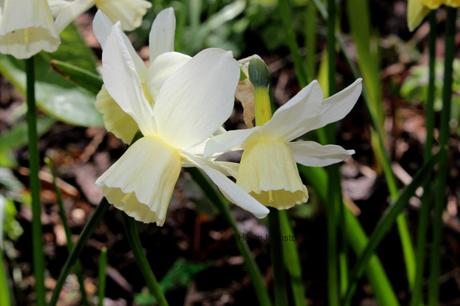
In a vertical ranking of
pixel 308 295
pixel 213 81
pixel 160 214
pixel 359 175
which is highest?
pixel 213 81

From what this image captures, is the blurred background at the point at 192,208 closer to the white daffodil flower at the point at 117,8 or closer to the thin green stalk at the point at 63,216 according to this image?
the thin green stalk at the point at 63,216

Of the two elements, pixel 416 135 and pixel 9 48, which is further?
pixel 416 135

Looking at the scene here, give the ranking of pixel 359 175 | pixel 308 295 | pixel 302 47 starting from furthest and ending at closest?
pixel 302 47
pixel 359 175
pixel 308 295

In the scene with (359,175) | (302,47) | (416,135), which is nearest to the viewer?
(359,175)

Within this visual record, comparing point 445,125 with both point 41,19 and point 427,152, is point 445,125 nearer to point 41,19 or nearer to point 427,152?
point 427,152

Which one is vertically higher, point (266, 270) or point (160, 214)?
point (160, 214)

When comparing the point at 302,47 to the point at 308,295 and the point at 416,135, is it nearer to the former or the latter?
the point at 416,135

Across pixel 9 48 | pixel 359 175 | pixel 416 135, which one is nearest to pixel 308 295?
pixel 359 175
